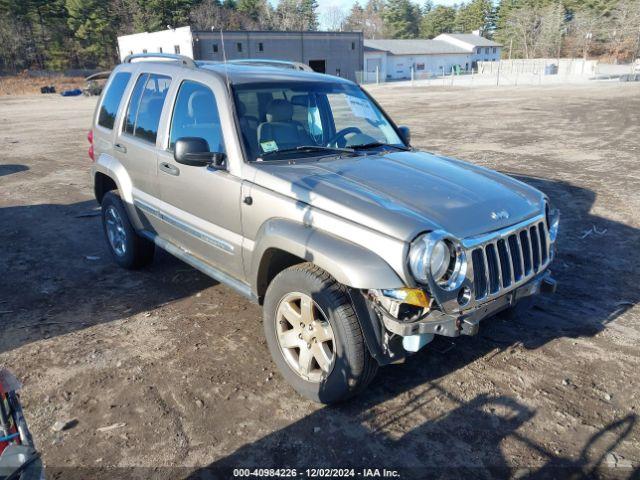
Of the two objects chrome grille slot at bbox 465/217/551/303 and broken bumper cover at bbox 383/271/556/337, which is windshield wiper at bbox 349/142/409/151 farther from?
broken bumper cover at bbox 383/271/556/337

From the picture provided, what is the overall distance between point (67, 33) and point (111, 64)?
293 inches

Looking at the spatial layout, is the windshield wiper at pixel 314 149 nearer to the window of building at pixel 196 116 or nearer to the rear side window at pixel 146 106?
the window of building at pixel 196 116

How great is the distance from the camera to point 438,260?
2.88 m

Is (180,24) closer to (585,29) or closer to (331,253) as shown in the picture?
(585,29)

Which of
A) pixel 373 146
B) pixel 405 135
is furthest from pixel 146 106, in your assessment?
pixel 405 135

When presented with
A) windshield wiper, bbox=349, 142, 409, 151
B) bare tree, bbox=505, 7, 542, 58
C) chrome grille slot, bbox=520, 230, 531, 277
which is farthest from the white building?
chrome grille slot, bbox=520, 230, 531, 277

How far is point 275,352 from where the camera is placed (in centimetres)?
364

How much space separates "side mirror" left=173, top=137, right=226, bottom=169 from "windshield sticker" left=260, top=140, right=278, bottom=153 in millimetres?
303

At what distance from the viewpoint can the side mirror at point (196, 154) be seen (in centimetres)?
371

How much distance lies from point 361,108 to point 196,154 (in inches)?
70.2

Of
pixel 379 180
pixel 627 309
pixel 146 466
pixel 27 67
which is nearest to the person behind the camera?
pixel 146 466

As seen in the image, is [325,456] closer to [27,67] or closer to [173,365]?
[173,365]

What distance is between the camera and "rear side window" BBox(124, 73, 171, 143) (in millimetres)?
4684

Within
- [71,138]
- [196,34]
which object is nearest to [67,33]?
[196,34]
